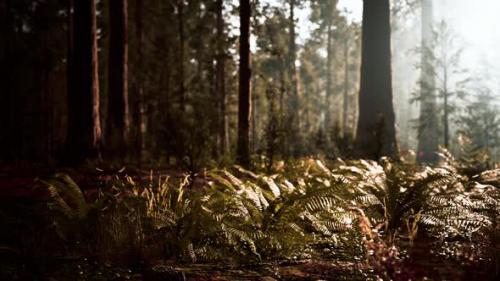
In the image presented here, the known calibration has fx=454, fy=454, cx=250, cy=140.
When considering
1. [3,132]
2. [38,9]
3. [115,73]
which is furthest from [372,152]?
[38,9]

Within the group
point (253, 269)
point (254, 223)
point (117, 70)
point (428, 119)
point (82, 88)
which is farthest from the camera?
point (428, 119)

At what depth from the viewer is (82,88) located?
31.2 ft

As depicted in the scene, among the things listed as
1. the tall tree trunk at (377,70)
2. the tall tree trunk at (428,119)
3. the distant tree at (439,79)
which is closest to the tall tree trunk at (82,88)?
the tall tree trunk at (377,70)

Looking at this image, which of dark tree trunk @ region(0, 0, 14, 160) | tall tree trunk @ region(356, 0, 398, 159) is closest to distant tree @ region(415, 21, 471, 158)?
tall tree trunk @ region(356, 0, 398, 159)

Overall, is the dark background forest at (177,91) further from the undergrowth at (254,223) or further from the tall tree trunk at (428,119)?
the undergrowth at (254,223)

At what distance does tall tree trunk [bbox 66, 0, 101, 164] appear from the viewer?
9516 millimetres

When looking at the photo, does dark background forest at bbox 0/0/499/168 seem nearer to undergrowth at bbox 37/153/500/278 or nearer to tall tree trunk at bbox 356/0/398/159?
tall tree trunk at bbox 356/0/398/159

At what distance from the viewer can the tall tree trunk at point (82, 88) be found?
31.2ft

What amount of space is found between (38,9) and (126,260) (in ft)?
104

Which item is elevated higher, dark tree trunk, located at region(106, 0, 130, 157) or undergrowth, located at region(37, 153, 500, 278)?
dark tree trunk, located at region(106, 0, 130, 157)

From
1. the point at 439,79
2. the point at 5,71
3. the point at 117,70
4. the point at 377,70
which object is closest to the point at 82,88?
the point at 117,70

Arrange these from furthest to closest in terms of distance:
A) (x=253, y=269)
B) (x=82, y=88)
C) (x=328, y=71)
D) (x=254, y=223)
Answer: (x=328, y=71) < (x=82, y=88) < (x=254, y=223) < (x=253, y=269)

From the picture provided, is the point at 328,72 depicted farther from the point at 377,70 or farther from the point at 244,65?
the point at 244,65

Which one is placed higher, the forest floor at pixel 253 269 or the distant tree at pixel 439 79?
the distant tree at pixel 439 79
